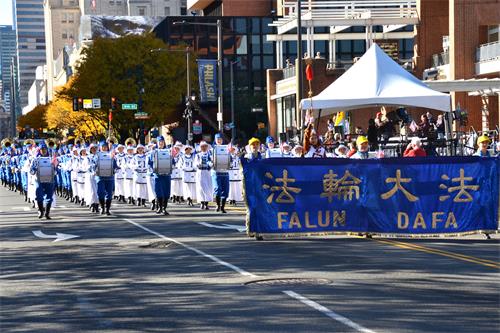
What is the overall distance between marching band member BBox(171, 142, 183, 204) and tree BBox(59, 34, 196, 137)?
42240 millimetres

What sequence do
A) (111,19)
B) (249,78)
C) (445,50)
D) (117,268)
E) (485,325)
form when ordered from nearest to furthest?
(485,325) → (117,268) → (445,50) → (249,78) → (111,19)

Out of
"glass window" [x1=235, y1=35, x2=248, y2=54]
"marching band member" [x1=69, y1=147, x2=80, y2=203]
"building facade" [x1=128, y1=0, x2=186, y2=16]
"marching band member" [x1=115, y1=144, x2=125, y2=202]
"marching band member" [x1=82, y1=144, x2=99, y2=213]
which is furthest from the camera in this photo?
"building facade" [x1=128, y1=0, x2=186, y2=16]

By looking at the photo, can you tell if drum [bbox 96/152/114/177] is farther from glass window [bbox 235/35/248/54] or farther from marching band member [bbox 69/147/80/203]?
glass window [bbox 235/35/248/54]

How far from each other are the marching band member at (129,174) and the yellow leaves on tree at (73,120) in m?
51.6

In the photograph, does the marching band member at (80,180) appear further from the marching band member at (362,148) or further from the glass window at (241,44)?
the glass window at (241,44)

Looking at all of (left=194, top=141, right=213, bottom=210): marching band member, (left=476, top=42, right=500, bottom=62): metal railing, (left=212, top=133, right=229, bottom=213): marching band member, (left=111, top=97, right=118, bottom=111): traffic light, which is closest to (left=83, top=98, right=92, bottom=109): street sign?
(left=111, top=97, right=118, bottom=111): traffic light

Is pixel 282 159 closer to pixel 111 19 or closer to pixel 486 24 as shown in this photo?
pixel 486 24

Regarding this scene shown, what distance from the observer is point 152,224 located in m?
22.7

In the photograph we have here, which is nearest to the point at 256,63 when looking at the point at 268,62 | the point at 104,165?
the point at 268,62

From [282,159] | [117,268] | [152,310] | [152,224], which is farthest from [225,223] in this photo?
[152,310]

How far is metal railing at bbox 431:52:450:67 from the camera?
56.3 m

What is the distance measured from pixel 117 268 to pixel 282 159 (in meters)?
4.60

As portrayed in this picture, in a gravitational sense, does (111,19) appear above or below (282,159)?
above

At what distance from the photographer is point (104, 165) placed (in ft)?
88.3
